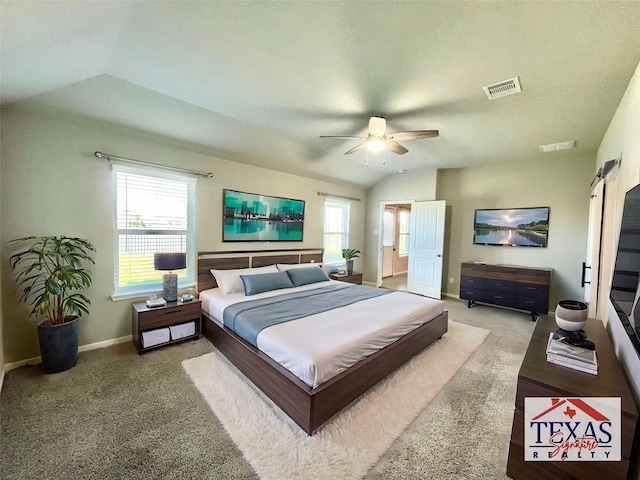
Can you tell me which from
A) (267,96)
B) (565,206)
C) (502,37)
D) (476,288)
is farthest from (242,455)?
(565,206)

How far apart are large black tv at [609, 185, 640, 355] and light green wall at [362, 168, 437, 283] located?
392cm

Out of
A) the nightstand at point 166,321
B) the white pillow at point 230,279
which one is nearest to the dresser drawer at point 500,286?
the white pillow at point 230,279

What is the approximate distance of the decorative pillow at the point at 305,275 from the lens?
13.4 ft

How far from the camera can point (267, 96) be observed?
2.79 metres

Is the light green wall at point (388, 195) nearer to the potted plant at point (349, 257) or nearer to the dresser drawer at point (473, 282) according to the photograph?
the potted plant at point (349, 257)

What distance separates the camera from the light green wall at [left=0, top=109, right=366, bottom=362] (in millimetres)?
2486

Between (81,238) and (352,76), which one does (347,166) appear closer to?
(352,76)

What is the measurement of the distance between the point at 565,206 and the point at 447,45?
13.1 ft

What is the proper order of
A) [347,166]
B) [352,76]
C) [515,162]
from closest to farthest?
1. [352,76]
2. [515,162]
3. [347,166]

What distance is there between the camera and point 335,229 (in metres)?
6.05

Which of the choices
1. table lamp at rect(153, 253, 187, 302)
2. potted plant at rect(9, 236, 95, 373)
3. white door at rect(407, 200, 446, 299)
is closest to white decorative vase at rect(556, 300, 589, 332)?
white door at rect(407, 200, 446, 299)

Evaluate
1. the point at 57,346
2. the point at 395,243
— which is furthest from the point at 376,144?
the point at 395,243

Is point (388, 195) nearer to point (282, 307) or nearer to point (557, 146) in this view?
point (557, 146)

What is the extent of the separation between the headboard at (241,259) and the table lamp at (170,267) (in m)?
0.50
